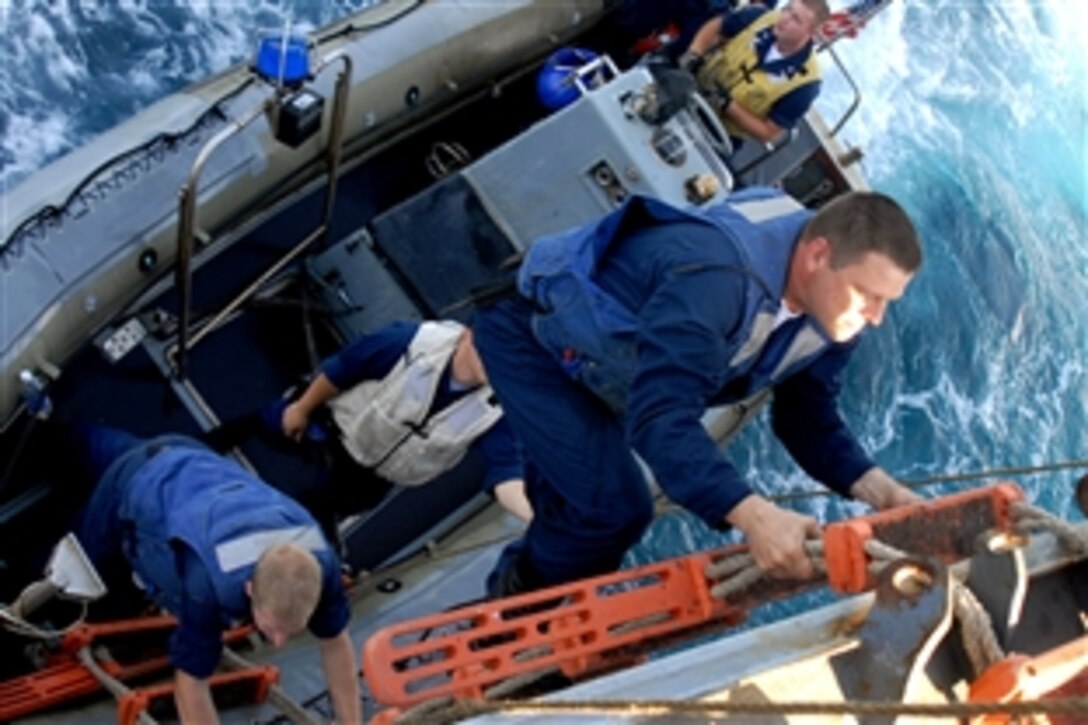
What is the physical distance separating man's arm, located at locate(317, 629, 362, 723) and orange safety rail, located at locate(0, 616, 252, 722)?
69 cm

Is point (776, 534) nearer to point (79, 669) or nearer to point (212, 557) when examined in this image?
point (212, 557)

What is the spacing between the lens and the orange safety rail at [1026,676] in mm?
2125

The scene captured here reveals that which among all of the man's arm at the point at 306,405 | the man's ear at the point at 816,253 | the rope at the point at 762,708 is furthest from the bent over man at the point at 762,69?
the rope at the point at 762,708

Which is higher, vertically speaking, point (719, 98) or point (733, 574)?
point (733, 574)

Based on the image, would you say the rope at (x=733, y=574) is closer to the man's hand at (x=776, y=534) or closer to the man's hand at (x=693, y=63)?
the man's hand at (x=776, y=534)

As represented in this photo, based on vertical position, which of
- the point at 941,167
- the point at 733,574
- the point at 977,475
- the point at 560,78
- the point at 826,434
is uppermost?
the point at 560,78

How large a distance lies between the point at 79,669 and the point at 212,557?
831 mm

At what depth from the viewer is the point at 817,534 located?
2.76 meters

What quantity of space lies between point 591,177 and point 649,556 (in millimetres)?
2912

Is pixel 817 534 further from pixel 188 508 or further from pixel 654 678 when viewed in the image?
pixel 188 508

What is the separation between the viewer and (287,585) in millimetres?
3510

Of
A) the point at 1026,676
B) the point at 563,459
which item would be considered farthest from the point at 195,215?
the point at 1026,676

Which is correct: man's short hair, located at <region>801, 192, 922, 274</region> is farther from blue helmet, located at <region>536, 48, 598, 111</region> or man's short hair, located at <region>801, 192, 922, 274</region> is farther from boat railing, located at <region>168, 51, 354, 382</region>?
blue helmet, located at <region>536, 48, 598, 111</region>

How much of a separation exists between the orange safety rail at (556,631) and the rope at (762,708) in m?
0.46
